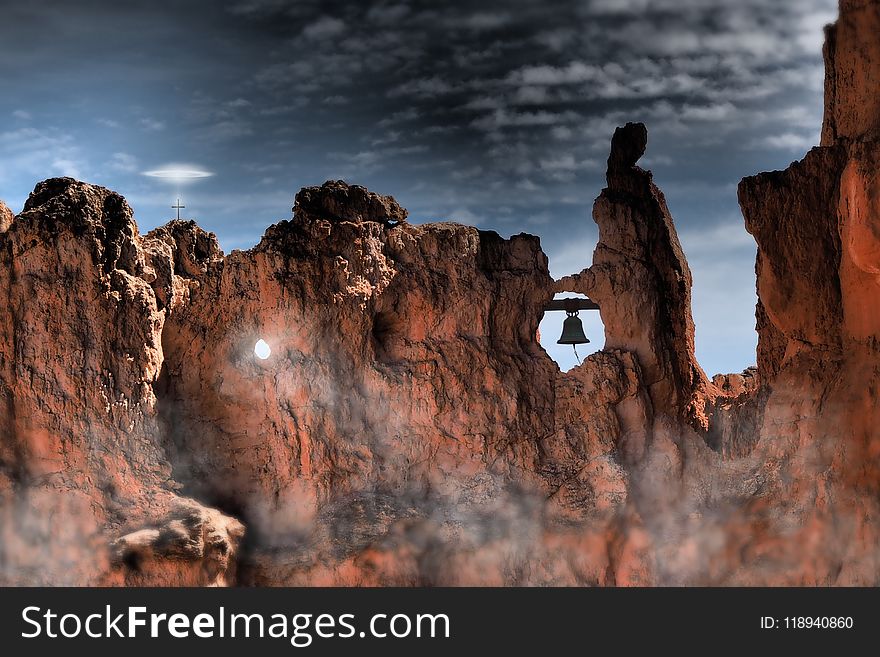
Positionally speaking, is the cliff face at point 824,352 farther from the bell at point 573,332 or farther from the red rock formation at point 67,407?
the red rock formation at point 67,407

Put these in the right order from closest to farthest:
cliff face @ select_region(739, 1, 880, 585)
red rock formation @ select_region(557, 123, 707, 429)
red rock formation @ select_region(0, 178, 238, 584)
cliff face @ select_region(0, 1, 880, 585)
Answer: red rock formation @ select_region(0, 178, 238, 584)
cliff face @ select_region(0, 1, 880, 585)
cliff face @ select_region(739, 1, 880, 585)
red rock formation @ select_region(557, 123, 707, 429)

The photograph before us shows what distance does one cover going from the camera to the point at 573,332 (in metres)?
16.2

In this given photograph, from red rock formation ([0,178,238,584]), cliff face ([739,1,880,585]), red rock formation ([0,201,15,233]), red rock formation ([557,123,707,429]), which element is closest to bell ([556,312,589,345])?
red rock formation ([557,123,707,429])

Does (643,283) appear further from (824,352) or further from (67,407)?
(67,407)

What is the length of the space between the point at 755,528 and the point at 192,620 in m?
6.29

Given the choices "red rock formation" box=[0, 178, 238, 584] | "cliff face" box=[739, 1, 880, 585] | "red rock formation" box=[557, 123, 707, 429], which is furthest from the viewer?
"red rock formation" box=[557, 123, 707, 429]

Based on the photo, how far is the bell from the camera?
639 inches

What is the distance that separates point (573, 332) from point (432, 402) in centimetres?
205

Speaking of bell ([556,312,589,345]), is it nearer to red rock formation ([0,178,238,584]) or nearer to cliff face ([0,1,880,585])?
cliff face ([0,1,880,585])

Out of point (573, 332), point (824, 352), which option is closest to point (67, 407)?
point (573, 332)

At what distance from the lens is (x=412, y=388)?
1546 cm

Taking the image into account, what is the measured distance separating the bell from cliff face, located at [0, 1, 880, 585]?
492 mm

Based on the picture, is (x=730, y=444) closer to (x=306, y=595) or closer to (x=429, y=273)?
(x=429, y=273)

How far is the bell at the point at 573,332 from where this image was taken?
16.2 m
